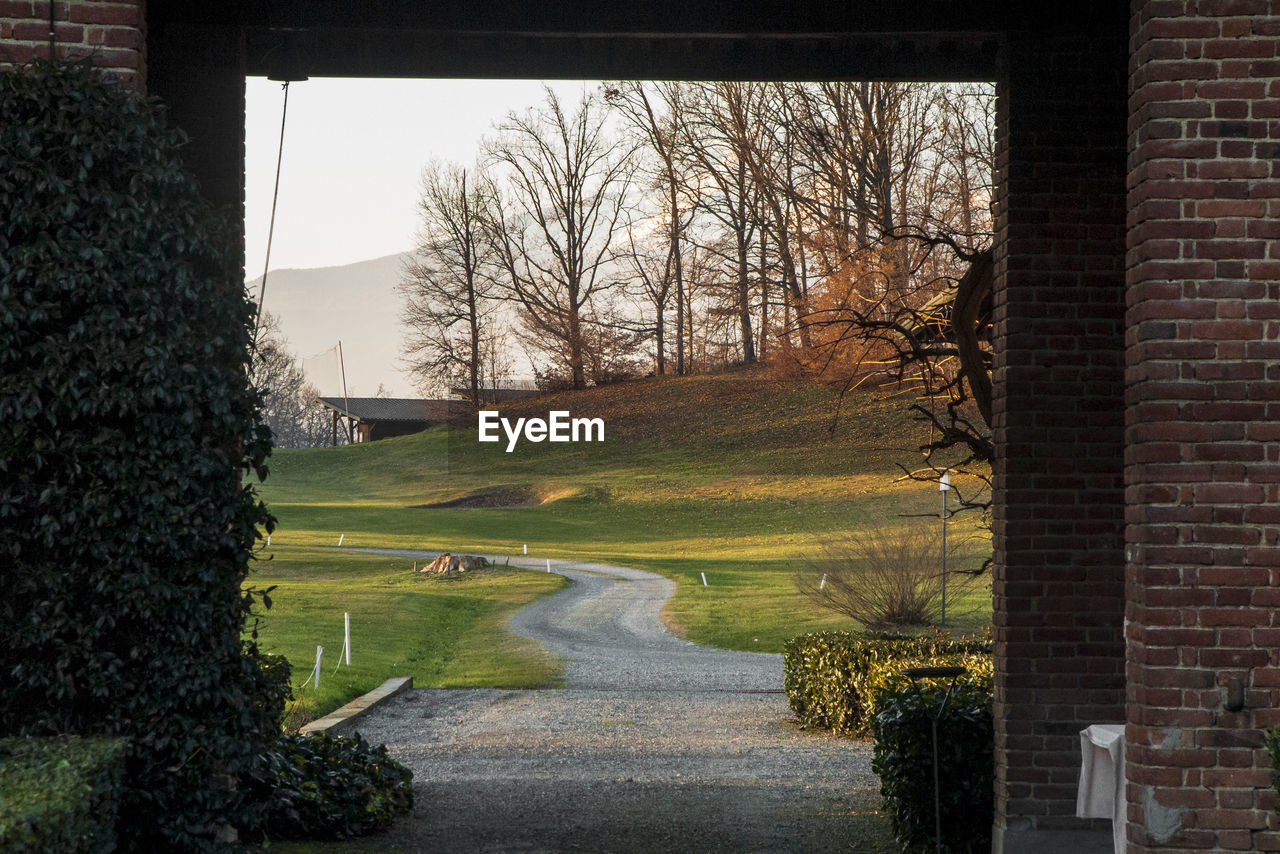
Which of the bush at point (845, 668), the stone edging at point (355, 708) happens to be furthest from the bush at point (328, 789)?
the bush at point (845, 668)

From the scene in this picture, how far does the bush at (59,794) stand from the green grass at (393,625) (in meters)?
7.35

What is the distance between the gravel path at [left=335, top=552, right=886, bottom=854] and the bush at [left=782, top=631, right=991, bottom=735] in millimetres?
297

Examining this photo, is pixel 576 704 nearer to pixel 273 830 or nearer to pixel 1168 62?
pixel 273 830

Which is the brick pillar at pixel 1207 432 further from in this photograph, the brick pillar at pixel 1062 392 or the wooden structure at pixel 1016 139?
the brick pillar at pixel 1062 392

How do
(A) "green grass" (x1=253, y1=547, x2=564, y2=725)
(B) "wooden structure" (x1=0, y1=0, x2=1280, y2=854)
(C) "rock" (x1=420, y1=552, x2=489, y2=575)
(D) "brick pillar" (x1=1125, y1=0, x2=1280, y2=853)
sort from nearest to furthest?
(D) "brick pillar" (x1=1125, y1=0, x2=1280, y2=853) → (B) "wooden structure" (x1=0, y1=0, x2=1280, y2=854) → (A) "green grass" (x1=253, y1=547, x2=564, y2=725) → (C) "rock" (x1=420, y1=552, x2=489, y2=575)

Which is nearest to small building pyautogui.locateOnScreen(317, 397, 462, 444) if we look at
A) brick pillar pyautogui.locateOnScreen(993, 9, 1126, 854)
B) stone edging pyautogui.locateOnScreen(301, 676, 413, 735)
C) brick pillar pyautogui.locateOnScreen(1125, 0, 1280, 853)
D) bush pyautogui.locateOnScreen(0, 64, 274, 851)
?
stone edging pyautogui.locateOnScreen(301, 676, 413, 735)

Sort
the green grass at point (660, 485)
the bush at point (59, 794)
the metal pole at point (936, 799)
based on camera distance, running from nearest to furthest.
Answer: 1. the bush at point (59, 794)
2. the metal pole at point (936, 799)
3. the green grass at point (660, 485)

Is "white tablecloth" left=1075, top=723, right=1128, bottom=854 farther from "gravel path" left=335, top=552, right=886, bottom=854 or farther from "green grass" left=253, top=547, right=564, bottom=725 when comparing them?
"green grass" left=253, top=547, right=564, bottom=725

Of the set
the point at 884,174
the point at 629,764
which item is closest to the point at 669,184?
the point at 884,174

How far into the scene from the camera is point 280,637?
21719 millimetres

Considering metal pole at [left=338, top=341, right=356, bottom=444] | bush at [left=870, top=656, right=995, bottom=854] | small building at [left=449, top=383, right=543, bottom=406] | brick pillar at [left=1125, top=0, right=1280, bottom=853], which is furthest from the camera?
metal pole at [left=338, top=341, right=356, bottom=444]

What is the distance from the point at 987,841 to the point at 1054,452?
7.46ft

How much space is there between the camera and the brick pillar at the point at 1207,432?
4289mm

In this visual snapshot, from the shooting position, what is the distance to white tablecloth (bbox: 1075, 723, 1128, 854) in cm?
Result: 481
